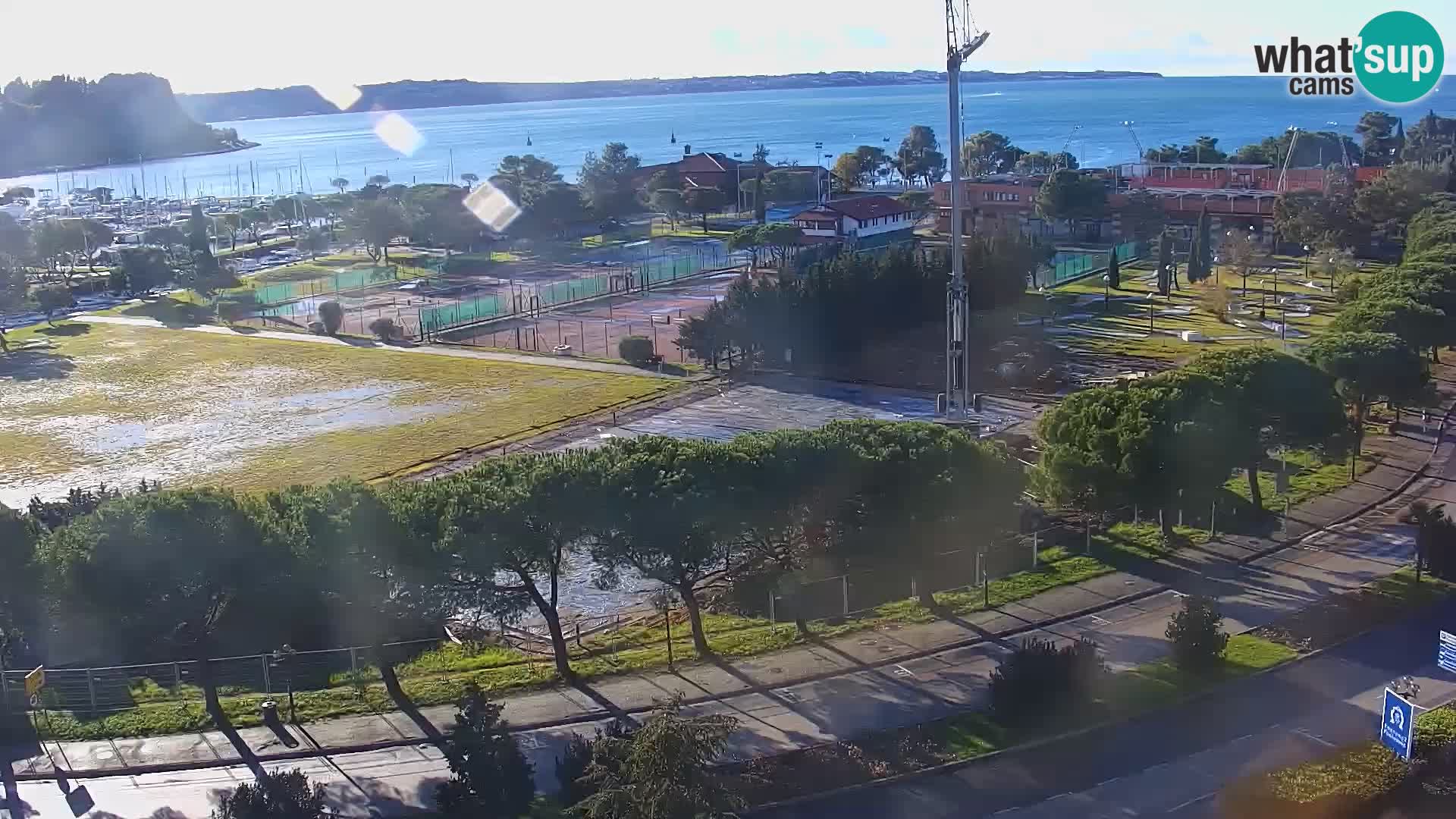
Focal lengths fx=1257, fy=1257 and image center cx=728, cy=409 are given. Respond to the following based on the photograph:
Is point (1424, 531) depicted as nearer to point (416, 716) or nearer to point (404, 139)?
A: point (416, 716)

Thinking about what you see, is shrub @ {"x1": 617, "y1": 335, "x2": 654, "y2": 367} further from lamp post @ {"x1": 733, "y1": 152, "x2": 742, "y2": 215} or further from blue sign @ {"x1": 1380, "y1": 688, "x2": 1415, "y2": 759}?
lamp post @ {"x1": 733, "y1": 152, "x2": 742, "y2": 215}

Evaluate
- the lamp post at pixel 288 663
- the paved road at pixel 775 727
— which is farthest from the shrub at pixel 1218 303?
the lamp post at pixel 288 663

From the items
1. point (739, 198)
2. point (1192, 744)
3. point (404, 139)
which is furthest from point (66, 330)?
point (404, 139)

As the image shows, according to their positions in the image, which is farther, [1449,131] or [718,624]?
[1449,131]

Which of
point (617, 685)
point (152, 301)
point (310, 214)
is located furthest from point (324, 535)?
point (310, 214)

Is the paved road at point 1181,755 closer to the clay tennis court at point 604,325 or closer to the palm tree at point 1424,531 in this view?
the palm tree at point 1424,531

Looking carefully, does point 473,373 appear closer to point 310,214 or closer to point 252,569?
point 252,569
